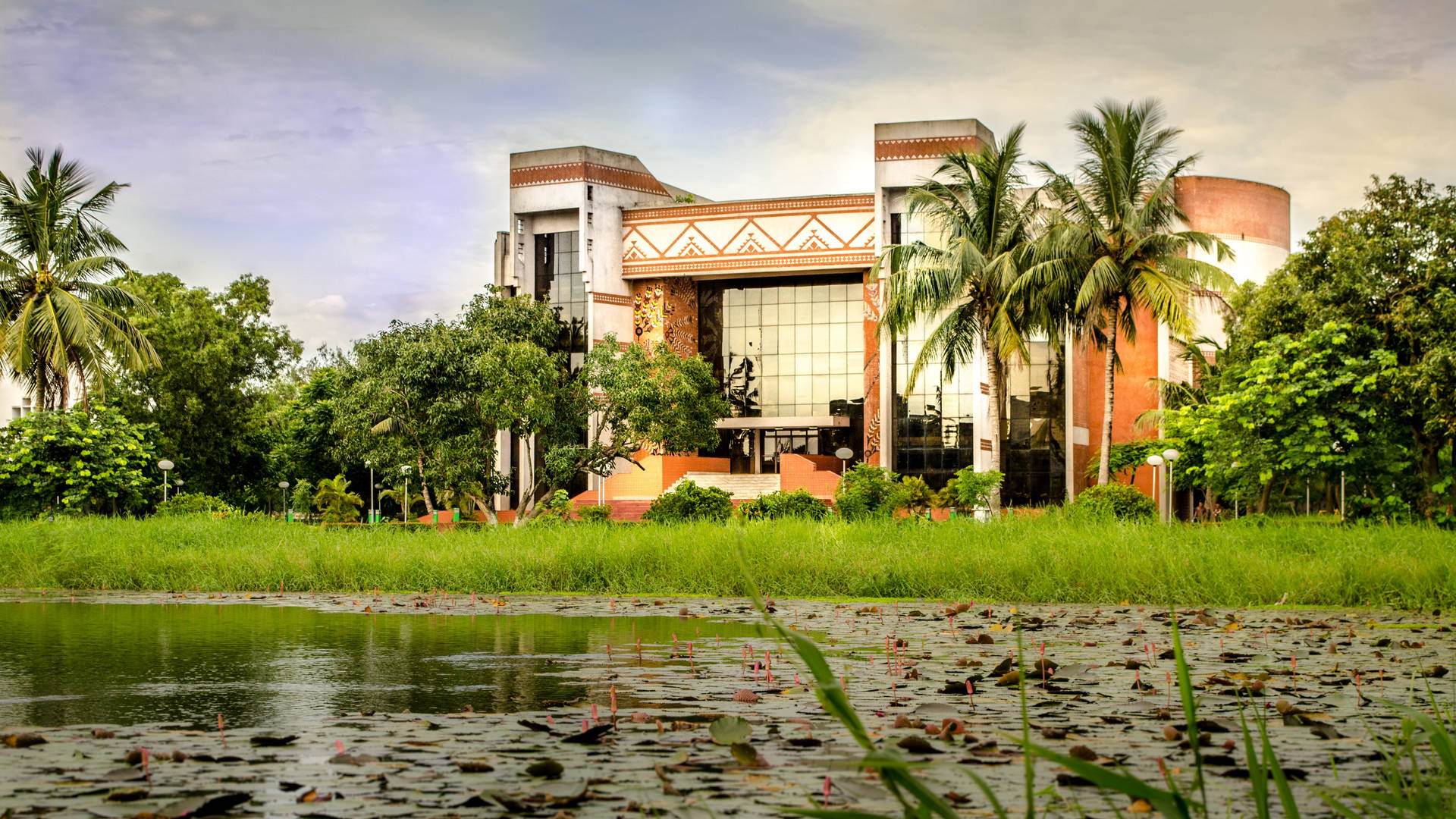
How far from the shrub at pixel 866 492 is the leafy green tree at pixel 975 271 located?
11.1 ft

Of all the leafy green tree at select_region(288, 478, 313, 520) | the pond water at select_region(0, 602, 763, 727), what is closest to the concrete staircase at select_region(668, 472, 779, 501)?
the leafy green tree at select_region(288, 478, 313, 520)

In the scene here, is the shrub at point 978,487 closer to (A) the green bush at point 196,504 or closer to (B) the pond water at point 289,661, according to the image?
(A) the green bush at point 196,504

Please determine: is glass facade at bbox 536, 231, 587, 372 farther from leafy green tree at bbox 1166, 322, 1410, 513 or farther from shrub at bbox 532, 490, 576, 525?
leafy green tree at bbox 1166, 322, 1410, 513

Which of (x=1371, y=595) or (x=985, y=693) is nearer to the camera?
(x=985, y=693)

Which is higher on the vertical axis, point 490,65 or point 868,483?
point 490,65

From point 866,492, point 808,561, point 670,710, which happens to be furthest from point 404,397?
point 670,710

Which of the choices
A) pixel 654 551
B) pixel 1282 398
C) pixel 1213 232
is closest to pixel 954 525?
pixel 654 551

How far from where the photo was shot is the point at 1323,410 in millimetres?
26250

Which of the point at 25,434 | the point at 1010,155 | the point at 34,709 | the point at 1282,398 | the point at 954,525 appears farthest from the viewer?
the point at 25,434

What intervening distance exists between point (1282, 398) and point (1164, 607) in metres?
16.4

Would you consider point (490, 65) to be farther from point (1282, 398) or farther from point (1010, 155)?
point (1282, 398)

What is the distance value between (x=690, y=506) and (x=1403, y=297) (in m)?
16.0

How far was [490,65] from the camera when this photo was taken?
1811 cm

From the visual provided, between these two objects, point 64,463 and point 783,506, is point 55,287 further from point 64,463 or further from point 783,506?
point 783,506
